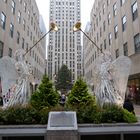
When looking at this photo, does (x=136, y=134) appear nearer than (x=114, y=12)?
Yes

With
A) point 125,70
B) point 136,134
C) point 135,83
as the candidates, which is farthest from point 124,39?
point 136,134

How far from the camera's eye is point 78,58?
127 meters

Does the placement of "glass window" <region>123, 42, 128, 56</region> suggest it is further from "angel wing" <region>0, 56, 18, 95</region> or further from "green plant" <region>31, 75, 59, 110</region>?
"angel wing" <region>0, 56, 18, 95</region>

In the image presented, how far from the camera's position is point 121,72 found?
37.7 feet

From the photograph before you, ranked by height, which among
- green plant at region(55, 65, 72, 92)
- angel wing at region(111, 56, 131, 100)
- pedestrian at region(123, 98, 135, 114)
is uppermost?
green plant at region(55, 65, 72, 92)

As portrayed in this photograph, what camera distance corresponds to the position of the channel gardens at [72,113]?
7.06 meters

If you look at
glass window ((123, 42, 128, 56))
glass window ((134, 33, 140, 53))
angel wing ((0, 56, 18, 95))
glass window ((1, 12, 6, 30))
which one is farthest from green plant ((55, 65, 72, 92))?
angel wing ((0, 56, 18, 95))

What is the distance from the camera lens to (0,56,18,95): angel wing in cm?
1184

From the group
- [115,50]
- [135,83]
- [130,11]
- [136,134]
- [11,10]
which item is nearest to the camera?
[136,134]

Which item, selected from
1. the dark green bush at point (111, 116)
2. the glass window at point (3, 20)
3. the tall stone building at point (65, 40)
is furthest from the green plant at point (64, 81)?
the dark green bush at point (111, 116)

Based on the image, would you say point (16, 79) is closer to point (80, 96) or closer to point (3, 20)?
point (80, 96)

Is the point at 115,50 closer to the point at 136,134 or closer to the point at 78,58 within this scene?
the point at 136,134

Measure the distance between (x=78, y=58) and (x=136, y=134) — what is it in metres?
119

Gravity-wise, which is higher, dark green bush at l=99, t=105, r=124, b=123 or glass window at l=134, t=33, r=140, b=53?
glass window at l=134, t=33, r=140, b=53
